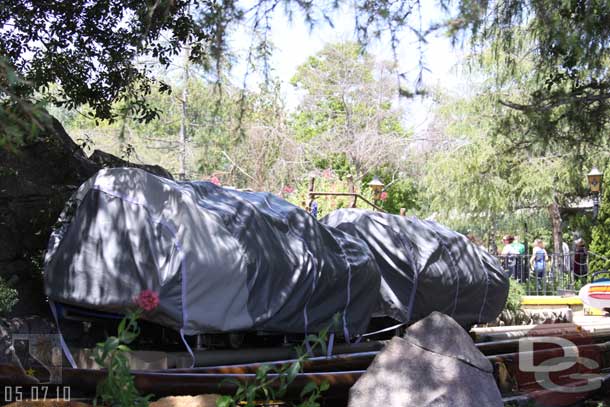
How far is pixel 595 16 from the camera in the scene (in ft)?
25.1

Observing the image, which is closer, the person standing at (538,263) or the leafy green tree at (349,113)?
the person standing at (538,263)

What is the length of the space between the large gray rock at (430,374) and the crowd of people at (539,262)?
16013mm

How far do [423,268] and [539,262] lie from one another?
39.0ft

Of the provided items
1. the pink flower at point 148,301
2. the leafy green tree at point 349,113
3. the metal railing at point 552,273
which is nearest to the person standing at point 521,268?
the metal railing at point 552,273

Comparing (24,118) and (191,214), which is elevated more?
(24,118)

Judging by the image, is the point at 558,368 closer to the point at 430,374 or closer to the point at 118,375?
the point at 430,374

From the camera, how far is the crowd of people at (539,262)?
2194 centimetres

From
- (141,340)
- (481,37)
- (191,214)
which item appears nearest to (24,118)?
(191,214)

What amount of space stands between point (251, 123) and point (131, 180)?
18169mm

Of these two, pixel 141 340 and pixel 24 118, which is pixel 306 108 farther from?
pixel 24 118

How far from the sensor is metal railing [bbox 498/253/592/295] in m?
21.9

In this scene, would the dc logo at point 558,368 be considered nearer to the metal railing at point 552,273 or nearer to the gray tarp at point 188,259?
the gray tarp at point 188,259

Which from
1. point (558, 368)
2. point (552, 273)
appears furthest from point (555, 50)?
point (552, 273)

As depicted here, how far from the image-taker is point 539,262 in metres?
21.8
